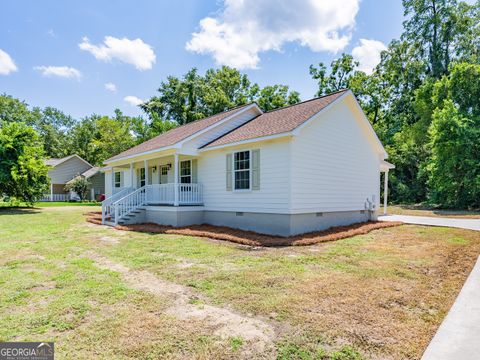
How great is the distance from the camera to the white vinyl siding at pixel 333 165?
34.6 feet

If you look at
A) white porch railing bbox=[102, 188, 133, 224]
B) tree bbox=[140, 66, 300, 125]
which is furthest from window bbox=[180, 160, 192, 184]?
tree bbox=[140, 66, 300, 125]

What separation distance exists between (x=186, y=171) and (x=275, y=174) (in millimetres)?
5843

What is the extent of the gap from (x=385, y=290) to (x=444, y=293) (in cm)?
99

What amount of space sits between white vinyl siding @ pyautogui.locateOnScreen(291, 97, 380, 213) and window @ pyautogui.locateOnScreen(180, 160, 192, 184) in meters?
6.09

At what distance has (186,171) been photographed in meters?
14.9

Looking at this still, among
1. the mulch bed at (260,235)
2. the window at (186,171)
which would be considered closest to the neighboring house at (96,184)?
the window at (186,171)

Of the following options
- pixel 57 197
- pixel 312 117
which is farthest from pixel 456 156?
pixel 57 197

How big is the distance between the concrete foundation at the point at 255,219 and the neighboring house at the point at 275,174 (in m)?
0.04

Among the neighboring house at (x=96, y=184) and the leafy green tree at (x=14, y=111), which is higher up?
the leafy green tree at (x=14, y=111)

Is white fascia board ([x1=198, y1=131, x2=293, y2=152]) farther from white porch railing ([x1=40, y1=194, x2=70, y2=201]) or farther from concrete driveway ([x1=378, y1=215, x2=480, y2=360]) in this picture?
white porch railing ([x1=40, y1=194, x2=70, y2=201])

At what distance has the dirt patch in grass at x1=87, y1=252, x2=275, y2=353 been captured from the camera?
3383 millimetres

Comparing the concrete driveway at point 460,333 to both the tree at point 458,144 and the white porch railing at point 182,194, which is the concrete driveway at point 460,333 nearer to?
the white porch railing at point 182,194

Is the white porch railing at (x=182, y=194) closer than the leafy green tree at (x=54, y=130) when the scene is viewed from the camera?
Yes

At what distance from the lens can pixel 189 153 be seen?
43.0 ft
